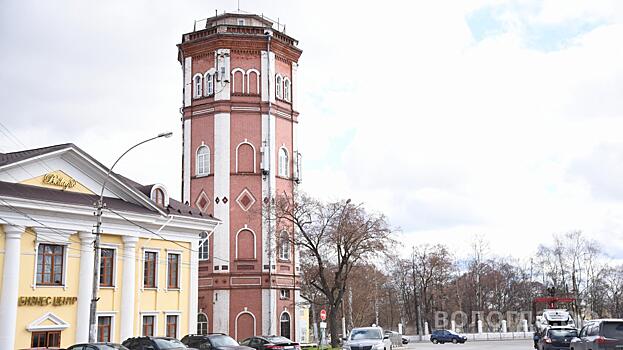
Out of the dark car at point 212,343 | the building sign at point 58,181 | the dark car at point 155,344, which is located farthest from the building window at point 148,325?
the dark car at point 155,344

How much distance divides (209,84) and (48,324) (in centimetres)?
2413

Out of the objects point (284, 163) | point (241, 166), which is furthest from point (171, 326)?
point (284, 163)

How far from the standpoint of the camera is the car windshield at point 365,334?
32.8 meters

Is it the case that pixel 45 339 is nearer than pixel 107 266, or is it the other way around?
pixel 45 339

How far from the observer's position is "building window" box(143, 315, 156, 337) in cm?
3531

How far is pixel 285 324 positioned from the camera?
4809 cm

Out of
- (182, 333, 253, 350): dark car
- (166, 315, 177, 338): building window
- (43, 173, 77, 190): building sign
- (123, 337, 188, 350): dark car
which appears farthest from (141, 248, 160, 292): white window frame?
(123, 337, 188, 350): dark car

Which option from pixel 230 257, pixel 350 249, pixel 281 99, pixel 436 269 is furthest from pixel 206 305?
pixel 436 269

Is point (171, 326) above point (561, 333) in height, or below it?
above

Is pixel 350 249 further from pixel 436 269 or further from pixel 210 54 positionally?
pixel 436 269

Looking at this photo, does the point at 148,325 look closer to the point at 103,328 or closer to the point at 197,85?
the point at 103,328

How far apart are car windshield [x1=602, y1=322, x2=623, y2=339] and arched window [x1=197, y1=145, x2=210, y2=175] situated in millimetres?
32917

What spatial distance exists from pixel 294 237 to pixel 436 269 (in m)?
39.1

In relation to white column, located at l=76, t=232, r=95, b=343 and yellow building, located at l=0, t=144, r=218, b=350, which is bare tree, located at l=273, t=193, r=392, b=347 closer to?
yellow building, located at l=0, t=144, r=218, b=350
